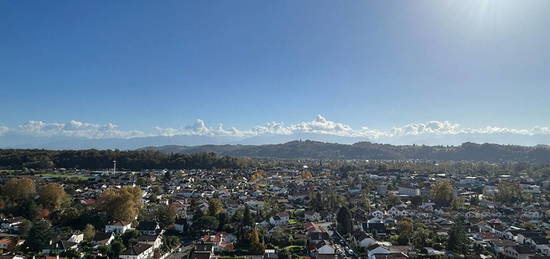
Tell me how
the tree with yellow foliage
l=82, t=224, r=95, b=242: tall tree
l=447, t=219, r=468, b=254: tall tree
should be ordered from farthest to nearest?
the tree with yellow foliage < l=82, t=224, r=95, b=242: tall tree < l=447, t=219, r=468, b=254: tall tree

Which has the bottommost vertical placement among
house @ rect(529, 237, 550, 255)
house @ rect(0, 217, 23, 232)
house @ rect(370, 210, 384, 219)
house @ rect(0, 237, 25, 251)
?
house @ rect(529, 237, 550, 255)

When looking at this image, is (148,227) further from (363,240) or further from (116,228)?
(363,240)

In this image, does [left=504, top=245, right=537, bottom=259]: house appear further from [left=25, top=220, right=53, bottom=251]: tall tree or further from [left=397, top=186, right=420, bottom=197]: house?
[left=25, top=220, right=53, bottom=251]: tall tree

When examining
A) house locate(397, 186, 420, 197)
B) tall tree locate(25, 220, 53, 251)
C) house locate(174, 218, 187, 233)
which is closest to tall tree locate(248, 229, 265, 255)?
house locate(174, 218, 187, 233)

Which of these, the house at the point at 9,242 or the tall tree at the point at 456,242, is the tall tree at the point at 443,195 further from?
the house at the point at 9,242

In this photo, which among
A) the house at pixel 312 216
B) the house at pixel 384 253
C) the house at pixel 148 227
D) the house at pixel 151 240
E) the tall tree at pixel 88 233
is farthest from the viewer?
the house at pixel 312 216

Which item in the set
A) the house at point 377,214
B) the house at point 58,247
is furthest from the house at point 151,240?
the house at point 377,214

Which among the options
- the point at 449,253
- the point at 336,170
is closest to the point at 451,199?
the point at 449,253
